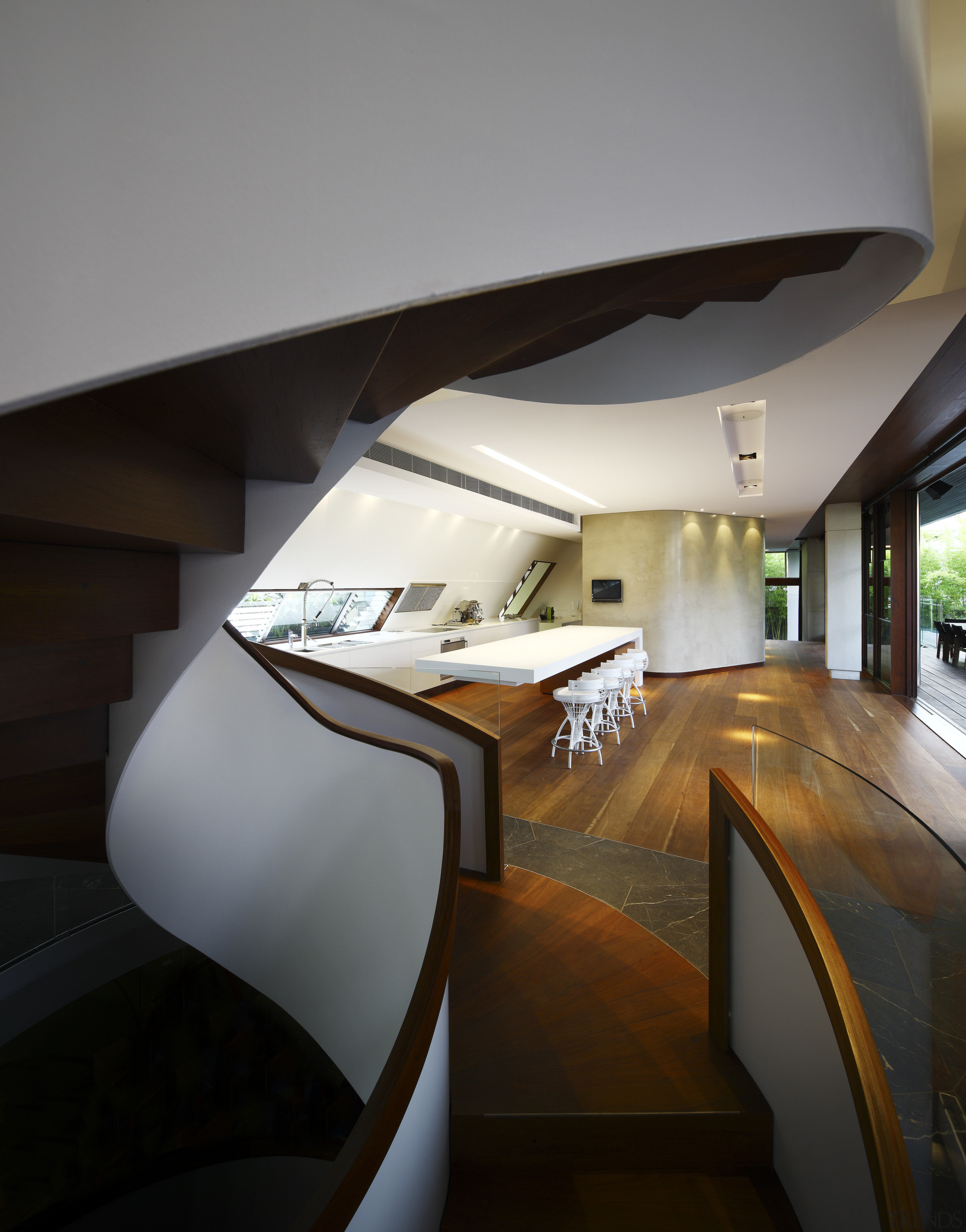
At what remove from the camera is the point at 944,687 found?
639 centimetres

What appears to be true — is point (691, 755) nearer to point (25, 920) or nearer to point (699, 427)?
point (699, 427)

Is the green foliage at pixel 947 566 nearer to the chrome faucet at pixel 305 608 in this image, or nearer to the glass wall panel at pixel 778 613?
the chrome faucet at pixel 305 608

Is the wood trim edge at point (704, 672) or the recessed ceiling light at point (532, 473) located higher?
the recessed ceiling light at point (532, 473)

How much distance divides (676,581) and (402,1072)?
370 inches

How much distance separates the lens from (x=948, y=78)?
1473mm

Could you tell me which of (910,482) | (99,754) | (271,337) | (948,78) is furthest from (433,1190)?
(910,482)

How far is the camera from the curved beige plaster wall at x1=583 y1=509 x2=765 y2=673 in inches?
380

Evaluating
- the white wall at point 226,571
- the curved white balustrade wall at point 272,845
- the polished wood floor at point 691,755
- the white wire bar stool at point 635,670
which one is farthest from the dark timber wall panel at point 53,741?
the white wire bar stool at point 635,670

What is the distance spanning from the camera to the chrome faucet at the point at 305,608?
686 centimetres

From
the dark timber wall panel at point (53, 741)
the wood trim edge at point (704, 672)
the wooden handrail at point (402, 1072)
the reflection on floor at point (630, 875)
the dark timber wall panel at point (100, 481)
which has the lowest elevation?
the reflection on floor at point (630, 875)

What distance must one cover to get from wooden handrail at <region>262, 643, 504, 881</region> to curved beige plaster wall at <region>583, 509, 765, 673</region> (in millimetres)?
7115

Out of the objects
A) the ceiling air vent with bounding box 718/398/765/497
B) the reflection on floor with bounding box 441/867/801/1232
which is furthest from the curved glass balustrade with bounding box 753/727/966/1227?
the ceiling air vent with bounding box 718/398/765/497

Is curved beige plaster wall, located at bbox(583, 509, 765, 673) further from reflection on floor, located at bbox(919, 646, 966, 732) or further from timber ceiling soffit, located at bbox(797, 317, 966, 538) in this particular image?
reflection on floor, located at bbox(919, 646, 966, 732)

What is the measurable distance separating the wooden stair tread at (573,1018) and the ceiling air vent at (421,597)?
6.65 metres
